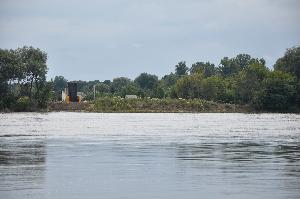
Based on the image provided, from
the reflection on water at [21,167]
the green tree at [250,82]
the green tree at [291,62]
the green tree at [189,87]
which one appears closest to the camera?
the reflection on water at [21,167]

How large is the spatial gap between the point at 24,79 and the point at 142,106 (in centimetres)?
2737

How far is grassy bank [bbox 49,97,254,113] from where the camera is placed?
153m

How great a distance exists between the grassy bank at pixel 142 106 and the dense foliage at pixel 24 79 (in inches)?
344

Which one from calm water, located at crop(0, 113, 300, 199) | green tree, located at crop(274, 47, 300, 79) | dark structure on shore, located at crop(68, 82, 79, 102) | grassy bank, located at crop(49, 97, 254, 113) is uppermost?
green tree, located at crop(274, 47, 300, 79)

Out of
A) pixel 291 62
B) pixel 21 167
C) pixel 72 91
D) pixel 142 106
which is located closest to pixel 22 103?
pixel 142 106

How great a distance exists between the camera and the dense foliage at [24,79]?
5620 inches

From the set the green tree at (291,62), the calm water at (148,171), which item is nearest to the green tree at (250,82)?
the green tree at (291,62)

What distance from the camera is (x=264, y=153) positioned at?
1257 inches

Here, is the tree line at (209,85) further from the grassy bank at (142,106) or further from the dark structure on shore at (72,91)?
the dark structure on shore at (72,91)

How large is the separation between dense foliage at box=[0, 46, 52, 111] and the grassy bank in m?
8.73

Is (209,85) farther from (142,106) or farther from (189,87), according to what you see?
(142,106)

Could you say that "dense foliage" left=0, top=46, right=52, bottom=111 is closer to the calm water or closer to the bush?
the bush

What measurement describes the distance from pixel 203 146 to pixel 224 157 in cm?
712

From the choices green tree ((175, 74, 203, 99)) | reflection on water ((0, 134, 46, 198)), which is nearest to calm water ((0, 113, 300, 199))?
reflection on water ((0, 134, 46, 198))
